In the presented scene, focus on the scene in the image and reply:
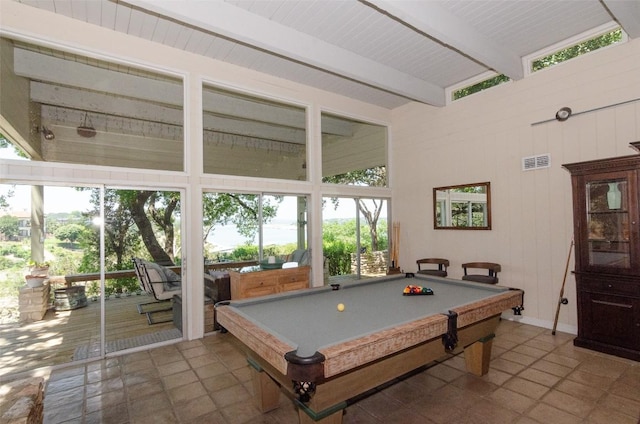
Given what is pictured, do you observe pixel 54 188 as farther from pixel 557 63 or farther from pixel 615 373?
pixel 557 63

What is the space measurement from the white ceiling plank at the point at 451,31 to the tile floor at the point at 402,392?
351 cm

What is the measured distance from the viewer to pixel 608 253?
11.6ft

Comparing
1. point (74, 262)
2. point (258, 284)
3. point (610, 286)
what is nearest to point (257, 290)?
point (258, 284)

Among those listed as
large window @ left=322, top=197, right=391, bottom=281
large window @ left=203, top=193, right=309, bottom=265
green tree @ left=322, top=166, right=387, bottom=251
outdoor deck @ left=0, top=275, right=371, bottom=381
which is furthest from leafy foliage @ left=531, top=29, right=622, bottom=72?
outdoor deck @ left=0, top=275, right=371, bottom=381

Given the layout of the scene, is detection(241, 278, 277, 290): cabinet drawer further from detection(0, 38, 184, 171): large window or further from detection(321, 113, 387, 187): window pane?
detection(321, 113, 387, 187): window pane

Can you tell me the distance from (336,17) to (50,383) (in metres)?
4.79

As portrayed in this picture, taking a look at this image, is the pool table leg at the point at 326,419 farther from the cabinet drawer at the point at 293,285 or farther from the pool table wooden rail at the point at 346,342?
the cabinet drawer at the point at 293,285

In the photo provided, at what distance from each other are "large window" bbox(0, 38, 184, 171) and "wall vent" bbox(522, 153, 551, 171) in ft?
15.7

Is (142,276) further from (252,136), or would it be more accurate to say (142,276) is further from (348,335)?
(348,335)

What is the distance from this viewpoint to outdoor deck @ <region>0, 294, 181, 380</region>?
11.5 ft

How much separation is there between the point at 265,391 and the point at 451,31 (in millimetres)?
4053

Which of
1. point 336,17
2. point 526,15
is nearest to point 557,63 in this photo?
point 526,15

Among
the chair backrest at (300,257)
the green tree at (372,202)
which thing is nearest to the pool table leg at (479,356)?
the chair backrest at (300,257)

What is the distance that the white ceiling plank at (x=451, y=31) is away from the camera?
3.15 m
